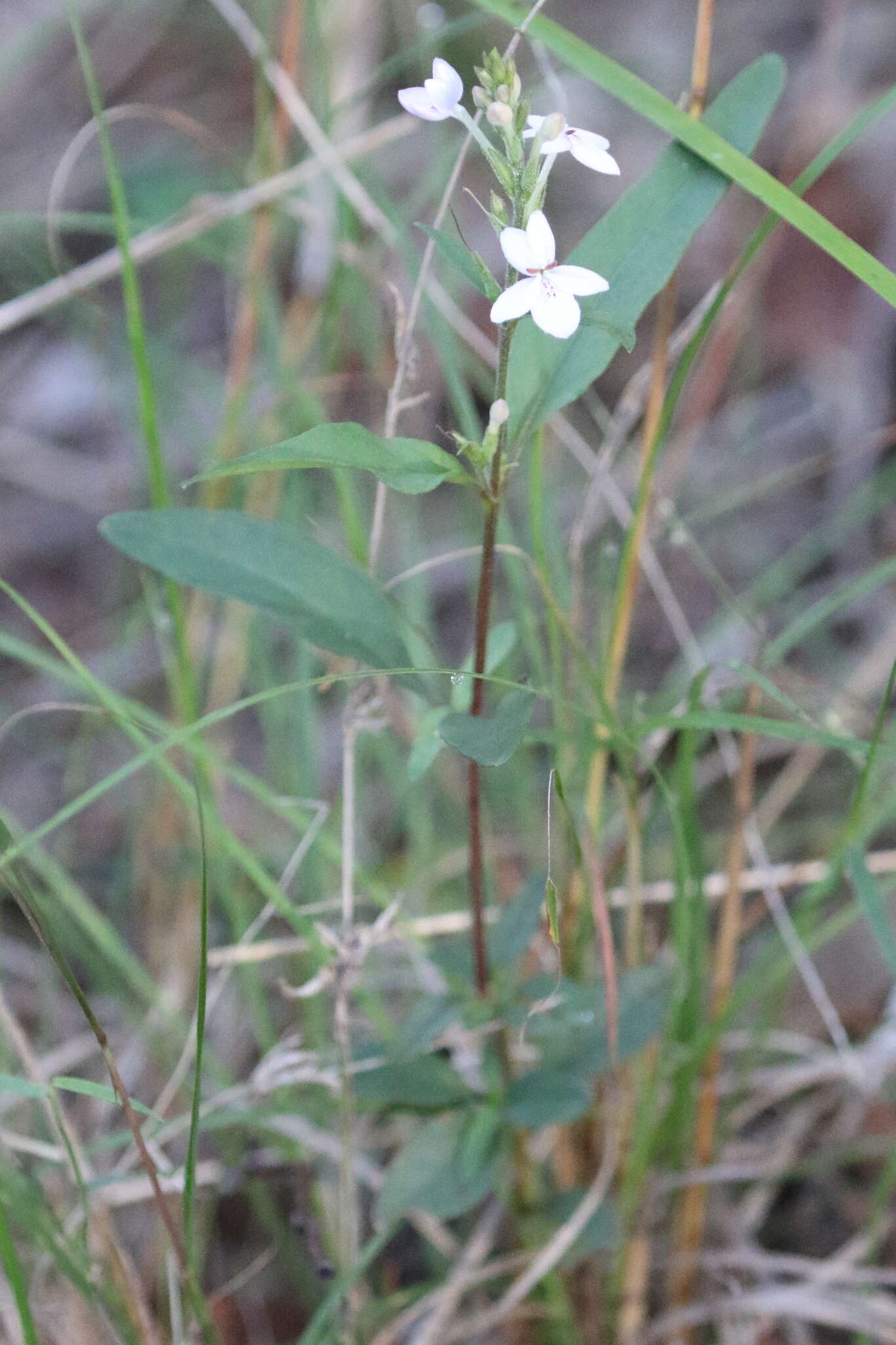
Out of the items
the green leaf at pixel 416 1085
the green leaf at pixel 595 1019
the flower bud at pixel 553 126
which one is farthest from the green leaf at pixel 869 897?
the flower bud at pixel 553 126

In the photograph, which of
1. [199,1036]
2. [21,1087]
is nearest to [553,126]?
[199,1036]

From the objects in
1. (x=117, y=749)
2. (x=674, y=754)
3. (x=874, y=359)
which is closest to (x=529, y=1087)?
(x=674, y=754)

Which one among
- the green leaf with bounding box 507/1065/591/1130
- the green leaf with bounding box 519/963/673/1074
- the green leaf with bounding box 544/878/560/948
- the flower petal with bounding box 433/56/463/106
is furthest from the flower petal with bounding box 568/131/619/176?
the green leaf with bounding box 507/1065/591/1130

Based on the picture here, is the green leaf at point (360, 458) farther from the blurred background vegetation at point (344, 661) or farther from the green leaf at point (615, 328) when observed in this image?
the blurred background vegetation at point (344, 661)

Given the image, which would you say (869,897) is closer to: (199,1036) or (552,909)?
(552,909)

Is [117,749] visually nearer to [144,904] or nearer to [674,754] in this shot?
[144,904]

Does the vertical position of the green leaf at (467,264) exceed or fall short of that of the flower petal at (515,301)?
it exceeds it
